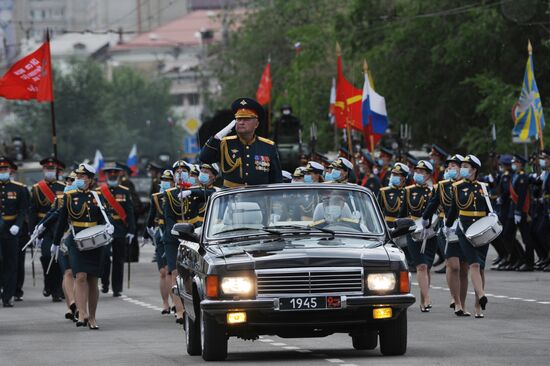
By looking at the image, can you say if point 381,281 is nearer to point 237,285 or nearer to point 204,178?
point 237,285

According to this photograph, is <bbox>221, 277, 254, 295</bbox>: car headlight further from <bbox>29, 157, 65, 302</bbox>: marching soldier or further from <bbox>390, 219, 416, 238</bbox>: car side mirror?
<bbox>29, 157, 65, 302</bbox>: marching soldier

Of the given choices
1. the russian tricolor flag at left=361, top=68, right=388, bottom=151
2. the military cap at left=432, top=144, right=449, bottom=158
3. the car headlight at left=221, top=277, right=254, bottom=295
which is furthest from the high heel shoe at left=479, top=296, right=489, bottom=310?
the russian tricolor flag at left=361, top=68, right=388, bottom=151

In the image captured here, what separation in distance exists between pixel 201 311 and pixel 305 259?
4.42ft

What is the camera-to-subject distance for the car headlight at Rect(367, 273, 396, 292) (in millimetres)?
14781

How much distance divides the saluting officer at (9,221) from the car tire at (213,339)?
A: 11.3 meters

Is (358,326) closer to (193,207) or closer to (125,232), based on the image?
(193,207)

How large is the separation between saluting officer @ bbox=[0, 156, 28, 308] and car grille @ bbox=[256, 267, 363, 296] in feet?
39.3

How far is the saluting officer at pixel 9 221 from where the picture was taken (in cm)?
2622

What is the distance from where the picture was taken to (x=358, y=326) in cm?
1493

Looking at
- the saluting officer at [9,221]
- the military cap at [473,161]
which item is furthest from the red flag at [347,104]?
the military cap at [473,161]

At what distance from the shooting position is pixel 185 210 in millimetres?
22000

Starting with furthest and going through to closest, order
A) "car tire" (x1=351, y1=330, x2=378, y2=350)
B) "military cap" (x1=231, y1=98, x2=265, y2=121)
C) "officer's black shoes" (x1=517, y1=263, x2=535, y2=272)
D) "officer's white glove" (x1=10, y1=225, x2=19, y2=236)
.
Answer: "officer's black shoes" (x1=517, y1=263, x2=535, y2=272) → "officer's white glove" (x1=10, y1=225, x2=19, y2=236) → "military cap" (x1=231, y1=98, x2=265, y2=121) → "car tire" (x1=351, y1=330, x2=378, y2=350)

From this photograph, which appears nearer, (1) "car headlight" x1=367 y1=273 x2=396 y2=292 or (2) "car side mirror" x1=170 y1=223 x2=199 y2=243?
(1) "car headlight" x1=367 y1=273 x2=396 y2=292

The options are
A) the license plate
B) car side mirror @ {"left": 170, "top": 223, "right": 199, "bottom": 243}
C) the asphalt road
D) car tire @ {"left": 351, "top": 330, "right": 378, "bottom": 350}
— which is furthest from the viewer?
car tire @ {"left": 351, "top": 330, "right": 378, "bottom": 350}
